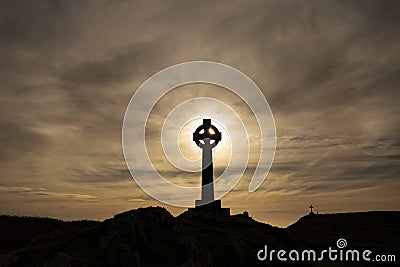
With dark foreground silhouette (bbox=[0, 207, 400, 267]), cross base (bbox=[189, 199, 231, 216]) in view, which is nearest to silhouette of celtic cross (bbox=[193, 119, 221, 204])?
cross base (bbox=[189, 199, 231, 216])

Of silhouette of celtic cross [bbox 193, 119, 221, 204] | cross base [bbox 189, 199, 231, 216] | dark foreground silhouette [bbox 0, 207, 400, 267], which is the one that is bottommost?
dark foreground silhouette [bbox 0, 207, 400, 267]

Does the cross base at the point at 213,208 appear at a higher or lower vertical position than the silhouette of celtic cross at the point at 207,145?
lower

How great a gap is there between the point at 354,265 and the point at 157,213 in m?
11.2

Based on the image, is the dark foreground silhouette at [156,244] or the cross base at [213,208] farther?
the cross base at [213,208]

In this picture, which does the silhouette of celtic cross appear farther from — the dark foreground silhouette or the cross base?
the dark foreground silhouette

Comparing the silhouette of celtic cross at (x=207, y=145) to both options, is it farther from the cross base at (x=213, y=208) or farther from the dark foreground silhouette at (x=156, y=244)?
the dark foreground silhouette at (x=156, y=244)

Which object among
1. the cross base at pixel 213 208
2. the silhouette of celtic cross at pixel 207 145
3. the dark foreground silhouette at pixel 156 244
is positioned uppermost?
the silhouette of celtic cross at pixel 207 145

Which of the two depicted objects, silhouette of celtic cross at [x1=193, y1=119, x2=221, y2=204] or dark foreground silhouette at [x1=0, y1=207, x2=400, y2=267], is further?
silhouette of celtic cross at [x1=193, y1=119, x2=221, y2=204]

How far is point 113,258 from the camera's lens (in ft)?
46.2

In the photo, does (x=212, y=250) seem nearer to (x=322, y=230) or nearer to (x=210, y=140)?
(x=210, y=140)

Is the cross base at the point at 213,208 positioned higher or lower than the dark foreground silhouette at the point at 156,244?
higher

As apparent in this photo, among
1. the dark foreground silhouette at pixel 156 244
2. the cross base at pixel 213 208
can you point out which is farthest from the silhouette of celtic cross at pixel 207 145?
the dark foreground silhouette at pixel 156 244

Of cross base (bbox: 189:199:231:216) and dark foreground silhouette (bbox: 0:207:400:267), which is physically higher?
cross base (bbox: 189:199:231:216)

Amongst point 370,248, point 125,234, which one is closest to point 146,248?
point 125,234
